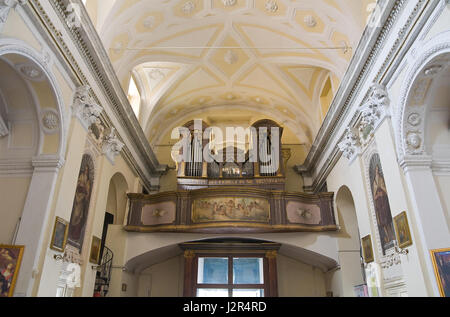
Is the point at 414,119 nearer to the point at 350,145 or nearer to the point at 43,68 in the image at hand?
the point at 350,145

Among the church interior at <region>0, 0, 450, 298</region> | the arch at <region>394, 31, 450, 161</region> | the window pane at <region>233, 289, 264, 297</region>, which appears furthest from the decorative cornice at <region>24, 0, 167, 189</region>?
the arch at <region>394, 31, 450, 161</region>

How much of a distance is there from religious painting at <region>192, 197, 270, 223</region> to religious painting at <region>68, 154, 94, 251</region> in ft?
9.63

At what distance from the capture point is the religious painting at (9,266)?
5488 mm

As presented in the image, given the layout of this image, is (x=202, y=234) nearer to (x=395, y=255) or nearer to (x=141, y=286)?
(x=141, y=286)

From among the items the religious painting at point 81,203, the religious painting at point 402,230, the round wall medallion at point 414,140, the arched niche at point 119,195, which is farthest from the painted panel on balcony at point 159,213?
the round wall medallion at point 414,140

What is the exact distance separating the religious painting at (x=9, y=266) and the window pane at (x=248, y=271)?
6.99 m

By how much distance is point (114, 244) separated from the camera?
9.66 meters

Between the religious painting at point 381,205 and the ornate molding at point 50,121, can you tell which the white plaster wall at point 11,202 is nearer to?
the ornate molding at point 50,121

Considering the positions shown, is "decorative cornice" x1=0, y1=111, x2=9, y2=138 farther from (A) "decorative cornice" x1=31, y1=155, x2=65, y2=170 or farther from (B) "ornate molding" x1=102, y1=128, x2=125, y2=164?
(B) "ornate molding" x1=102, y1=128, x2=125, y2=164

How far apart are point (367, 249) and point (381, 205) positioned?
1.18 meters

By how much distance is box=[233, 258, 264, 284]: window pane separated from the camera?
1109 cm

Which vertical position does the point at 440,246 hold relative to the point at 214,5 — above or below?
below
